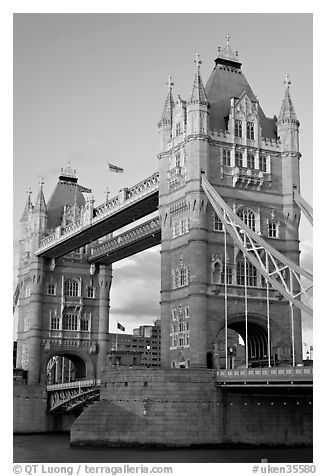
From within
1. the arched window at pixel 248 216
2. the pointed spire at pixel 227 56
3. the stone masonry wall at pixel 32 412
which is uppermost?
the pointed spire at pixel 227 56

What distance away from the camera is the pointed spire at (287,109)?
77.8 meters

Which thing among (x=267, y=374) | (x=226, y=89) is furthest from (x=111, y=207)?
(x=267, y=374)

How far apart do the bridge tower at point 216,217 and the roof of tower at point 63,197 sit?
38283 mm

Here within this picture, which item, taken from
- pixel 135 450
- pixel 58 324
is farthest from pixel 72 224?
pixel 135 450

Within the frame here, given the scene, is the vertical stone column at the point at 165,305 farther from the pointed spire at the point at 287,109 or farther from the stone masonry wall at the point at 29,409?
the stone masonry wall at the point at 29,409

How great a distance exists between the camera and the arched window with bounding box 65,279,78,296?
4409 inches

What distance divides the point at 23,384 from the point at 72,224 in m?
22.6

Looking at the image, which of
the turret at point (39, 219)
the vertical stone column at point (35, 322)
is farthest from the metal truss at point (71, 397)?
the turret at point (39, 219)

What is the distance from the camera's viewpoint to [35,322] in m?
108

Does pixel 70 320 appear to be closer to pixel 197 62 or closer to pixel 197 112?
pixel 197 112

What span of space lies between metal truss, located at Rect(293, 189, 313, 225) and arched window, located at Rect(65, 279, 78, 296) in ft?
149

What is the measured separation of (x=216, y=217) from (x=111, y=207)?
69.6 ft

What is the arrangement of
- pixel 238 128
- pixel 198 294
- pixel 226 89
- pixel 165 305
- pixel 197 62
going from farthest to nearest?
pixel 226 89 < pixel 238 128 < pixel 165 305 < pixel 197 62 < pixel 198 294
